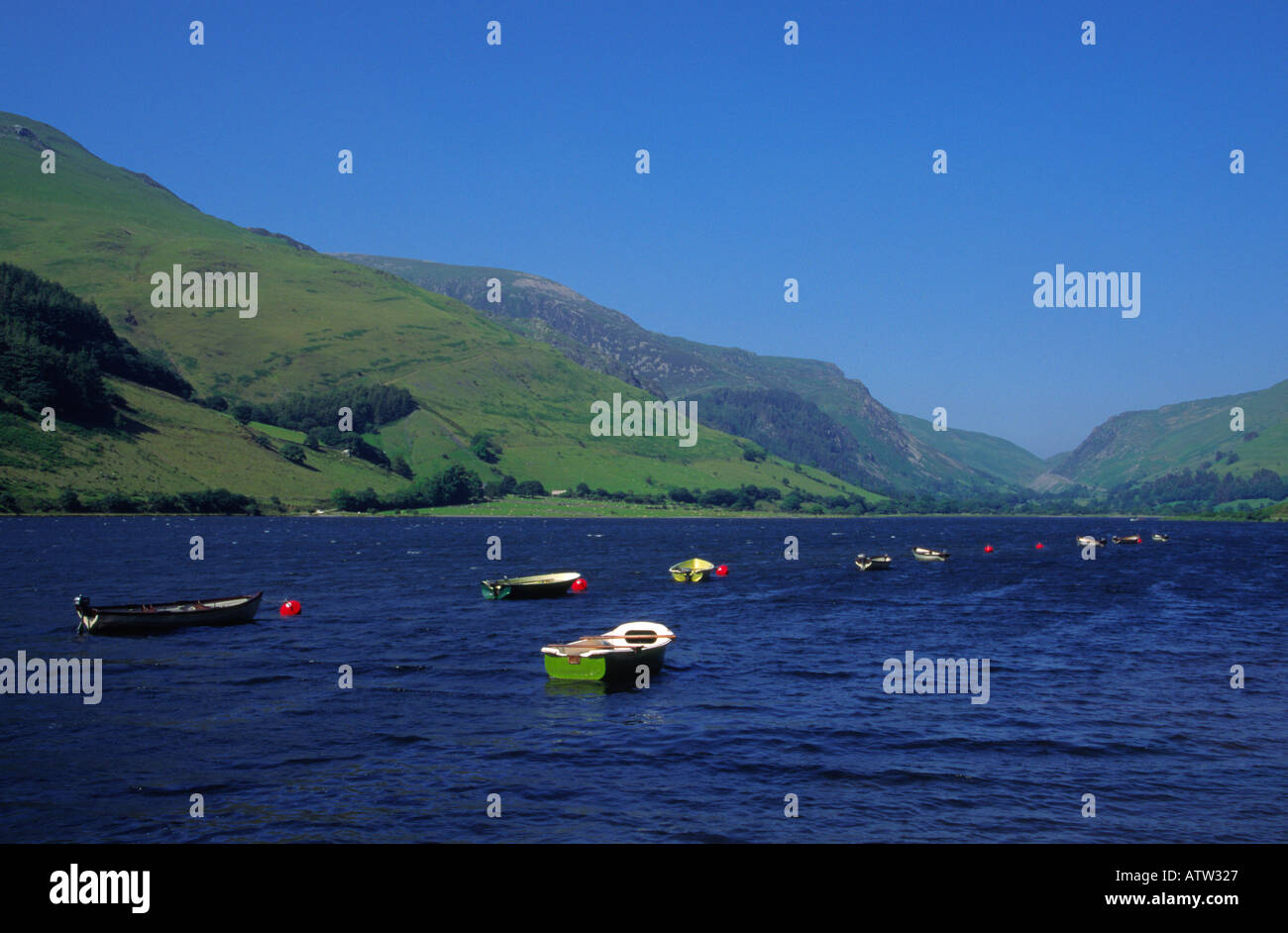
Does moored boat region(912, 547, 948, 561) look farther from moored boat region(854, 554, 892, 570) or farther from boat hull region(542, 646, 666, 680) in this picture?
boat hull region(542, 646, 666, 680)

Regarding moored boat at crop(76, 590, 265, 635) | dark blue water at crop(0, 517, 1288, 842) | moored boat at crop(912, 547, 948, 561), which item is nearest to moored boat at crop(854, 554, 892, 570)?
moored boat at crop(912, 547, 948, 561)

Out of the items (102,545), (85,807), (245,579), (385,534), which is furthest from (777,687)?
(385,534)

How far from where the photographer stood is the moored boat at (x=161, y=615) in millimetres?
56625

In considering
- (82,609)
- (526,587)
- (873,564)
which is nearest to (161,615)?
(82,609)

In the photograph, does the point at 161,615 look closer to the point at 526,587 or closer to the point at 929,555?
the point at 526,587

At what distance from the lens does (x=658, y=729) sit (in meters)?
36.4

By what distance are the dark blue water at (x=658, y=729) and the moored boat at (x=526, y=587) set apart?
1.92 m

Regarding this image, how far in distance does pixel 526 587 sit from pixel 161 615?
29.8 m

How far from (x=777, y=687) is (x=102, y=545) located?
118348 millimetres

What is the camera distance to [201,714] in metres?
37.9

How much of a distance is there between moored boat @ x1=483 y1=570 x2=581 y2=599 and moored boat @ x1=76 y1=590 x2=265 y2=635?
19975mm
